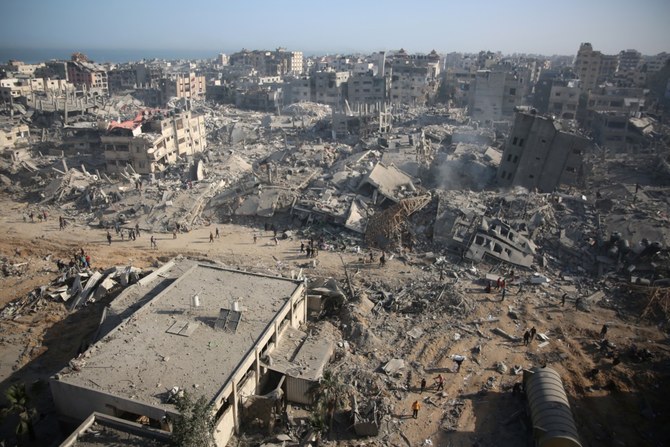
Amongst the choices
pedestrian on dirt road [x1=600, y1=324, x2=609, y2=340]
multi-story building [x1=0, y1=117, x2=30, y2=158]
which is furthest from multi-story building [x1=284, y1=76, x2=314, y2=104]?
pedestrian on dirt road [x1=600, y1=324, x2=609, y2=340]

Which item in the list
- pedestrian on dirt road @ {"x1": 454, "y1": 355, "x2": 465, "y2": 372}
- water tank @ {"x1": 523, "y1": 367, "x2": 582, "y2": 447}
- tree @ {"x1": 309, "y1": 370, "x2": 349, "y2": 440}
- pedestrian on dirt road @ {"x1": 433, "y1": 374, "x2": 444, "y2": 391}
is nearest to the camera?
water tank @ {"x1": 523, "y1": 367, "x2": 582, "y2": 447}

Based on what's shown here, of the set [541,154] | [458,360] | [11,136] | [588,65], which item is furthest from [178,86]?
[458,360]

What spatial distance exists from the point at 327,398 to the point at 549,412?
6.05 metres

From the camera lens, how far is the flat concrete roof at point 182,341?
1278cm

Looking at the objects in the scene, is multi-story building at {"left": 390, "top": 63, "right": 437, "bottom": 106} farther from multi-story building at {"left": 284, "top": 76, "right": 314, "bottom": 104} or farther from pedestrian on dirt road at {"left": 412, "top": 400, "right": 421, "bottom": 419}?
pedestrian on dirt road at {"left": 412, "top": 400, "right": 421, "bottom": 419}

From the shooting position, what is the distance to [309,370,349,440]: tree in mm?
12333

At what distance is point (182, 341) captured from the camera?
574 inches

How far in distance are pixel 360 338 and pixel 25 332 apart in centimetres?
1344

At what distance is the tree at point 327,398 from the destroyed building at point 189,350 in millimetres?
1248

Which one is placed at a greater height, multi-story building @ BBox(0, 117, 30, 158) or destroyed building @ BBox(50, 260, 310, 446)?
multi-story building @ BBox(0, 117, 30, 158)

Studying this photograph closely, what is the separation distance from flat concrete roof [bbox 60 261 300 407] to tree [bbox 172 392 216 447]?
4.69ft

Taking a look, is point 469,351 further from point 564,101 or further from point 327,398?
point 564,101

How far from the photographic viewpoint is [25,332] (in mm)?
18672

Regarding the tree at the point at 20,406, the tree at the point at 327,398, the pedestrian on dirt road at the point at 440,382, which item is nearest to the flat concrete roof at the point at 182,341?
the tree at the point at 20,406
